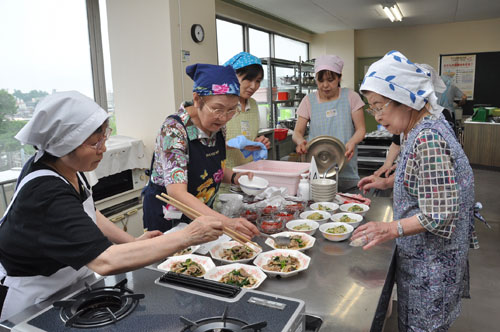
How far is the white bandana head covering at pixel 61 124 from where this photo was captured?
106 centimetres

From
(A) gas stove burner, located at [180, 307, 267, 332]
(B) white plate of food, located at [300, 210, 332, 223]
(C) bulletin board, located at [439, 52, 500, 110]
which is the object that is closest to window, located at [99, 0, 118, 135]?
(B) white plate of food, located at [300, 210, 332, 223]

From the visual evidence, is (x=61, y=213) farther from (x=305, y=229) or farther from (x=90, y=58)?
(x=90, y=58)

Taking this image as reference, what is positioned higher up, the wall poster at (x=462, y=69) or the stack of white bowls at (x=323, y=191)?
the wall poster at (x=462, y=69)

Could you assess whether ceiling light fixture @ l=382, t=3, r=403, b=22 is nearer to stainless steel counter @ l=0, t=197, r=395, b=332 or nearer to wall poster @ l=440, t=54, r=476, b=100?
wall poster @ l=440, t=54, r=476, b=100

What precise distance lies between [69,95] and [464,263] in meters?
1.61

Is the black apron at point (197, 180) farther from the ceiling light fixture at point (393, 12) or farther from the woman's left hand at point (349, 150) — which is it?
the ceiling light fixture at point (393, 12)

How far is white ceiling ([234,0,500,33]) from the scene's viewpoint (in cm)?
654

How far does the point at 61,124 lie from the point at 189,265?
657mm

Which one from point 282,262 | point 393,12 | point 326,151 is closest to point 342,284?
point 282,262

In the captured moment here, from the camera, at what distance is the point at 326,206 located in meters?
2.11

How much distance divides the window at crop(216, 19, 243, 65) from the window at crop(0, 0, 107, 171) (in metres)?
2.41

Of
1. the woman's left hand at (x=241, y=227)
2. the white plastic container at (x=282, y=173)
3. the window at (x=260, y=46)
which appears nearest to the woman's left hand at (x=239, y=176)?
the white plastic container at (x=282, y=173)

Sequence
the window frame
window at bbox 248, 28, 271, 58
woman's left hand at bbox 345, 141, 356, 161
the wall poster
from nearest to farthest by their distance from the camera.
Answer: woman's left hand at bbox 345, 141, 356, 161 → the window frame → window at bbox 248, 28, 271, 58 → the wall poster

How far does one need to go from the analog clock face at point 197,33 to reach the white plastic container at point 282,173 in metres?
1.88
